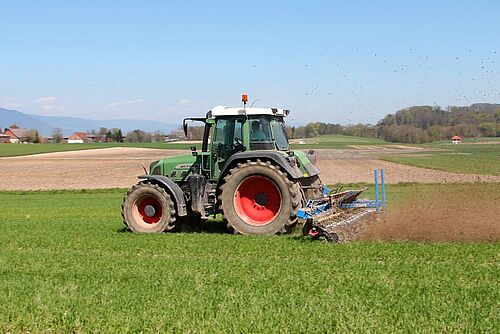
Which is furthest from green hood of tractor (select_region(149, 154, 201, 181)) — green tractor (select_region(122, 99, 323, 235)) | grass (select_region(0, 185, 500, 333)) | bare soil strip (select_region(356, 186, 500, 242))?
bare soil strip (select_region(356, 186, 500, 242))

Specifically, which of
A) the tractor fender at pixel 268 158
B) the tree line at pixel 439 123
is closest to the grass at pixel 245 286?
the tractor fender at pixel 268 158

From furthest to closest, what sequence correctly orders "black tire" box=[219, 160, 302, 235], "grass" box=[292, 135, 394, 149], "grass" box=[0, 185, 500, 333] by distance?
1. "grass" box=[292, 135, 394, 149]
2. "black tire" box=[219, 160, 302, 235]
3. "grass" box=[0, 185, 500, 333]

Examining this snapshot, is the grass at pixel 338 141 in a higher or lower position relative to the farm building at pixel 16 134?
lower

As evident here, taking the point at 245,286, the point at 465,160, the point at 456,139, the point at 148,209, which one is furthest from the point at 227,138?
the point at 456,139

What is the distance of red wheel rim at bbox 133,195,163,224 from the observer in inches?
530

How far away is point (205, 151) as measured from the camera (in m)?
13.5

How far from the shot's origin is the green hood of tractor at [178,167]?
13.6 metres

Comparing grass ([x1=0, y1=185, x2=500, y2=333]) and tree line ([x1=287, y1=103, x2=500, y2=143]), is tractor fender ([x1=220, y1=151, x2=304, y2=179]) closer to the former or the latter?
grass ([x1=0, y1=185, x2=500, y2=333])

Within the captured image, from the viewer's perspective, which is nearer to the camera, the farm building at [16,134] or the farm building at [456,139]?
the farm building at [456,139]

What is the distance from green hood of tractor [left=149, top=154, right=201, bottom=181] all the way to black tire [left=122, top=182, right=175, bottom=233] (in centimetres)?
66

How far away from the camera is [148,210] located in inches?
530

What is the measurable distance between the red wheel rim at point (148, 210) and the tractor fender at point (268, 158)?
1.79 metres

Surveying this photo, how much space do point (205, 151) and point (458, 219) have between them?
5258mm

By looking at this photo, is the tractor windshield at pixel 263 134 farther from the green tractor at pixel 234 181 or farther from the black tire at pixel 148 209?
the black tire at pixel 148 209
